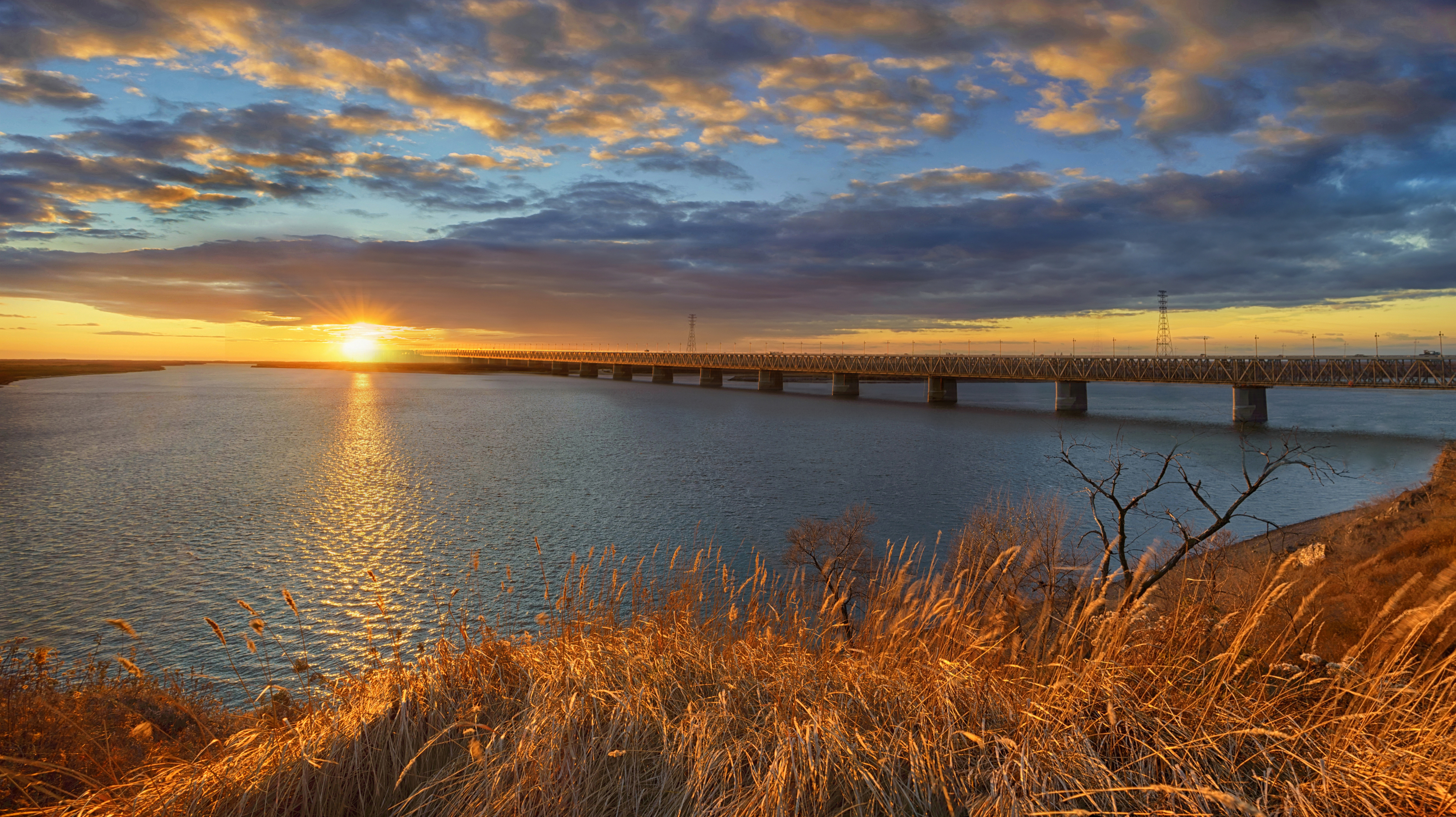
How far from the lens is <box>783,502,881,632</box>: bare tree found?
2355 centimetres

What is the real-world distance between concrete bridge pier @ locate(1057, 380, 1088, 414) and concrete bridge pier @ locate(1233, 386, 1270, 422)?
23.4m

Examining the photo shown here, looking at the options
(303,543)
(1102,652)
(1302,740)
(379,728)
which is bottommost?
(303,543)

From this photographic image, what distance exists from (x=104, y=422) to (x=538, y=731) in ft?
389

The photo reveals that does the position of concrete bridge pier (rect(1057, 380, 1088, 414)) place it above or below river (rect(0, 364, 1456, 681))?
above

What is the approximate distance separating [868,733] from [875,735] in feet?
0.17

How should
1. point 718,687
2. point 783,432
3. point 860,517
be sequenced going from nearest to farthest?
point 718,687 < point 860,517 < point 783,432

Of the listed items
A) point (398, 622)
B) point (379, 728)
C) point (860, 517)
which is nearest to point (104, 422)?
point (398, 622)

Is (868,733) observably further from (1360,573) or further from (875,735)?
(1360,573)

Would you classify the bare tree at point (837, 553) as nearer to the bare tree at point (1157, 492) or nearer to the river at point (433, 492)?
the river at point (433, 492)

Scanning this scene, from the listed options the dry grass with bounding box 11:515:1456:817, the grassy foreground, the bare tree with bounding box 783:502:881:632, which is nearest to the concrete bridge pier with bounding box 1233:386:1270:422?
the bare tree with bounding box 783:502:881:632

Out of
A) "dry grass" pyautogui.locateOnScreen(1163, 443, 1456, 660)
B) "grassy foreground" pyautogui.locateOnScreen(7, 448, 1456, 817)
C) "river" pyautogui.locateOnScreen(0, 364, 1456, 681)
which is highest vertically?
"grassy foreground" pyautogui.locateOnScreen(7, 448, 1456, 817)

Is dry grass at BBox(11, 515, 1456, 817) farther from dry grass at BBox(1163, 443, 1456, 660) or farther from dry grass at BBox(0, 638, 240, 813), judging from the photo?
dry grass at BBox(1163, 443, 1456, 660)

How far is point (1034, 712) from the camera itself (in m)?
5.44

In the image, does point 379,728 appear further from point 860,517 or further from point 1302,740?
point 860,517
